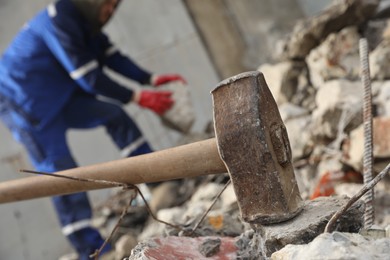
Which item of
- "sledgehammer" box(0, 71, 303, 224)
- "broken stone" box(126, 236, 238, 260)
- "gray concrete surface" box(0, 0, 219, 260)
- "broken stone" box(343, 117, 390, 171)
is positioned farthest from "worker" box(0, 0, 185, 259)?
"sledgehammer" box(0, 71, 303, 224)

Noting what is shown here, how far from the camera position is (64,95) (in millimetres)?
3234

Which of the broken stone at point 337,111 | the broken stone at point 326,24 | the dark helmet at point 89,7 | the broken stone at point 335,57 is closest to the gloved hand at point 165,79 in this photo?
the dark helmet at point 89,7

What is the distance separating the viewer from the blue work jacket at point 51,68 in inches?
121

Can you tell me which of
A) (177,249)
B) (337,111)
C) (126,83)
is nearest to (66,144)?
(126,83)

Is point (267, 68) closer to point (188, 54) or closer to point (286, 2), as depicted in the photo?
point (188, 54)

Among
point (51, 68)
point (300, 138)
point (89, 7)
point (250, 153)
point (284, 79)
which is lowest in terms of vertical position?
point (300, 138)

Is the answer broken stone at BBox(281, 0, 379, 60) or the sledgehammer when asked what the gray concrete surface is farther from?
the sledgehammer

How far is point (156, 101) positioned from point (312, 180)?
4.12ft

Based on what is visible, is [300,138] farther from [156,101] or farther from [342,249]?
[342,249]

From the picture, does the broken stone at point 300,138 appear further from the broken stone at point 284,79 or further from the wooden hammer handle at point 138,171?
the wooden hammer handle at point 138,171

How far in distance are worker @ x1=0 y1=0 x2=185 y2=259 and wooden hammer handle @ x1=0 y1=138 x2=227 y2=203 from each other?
50.2 inches

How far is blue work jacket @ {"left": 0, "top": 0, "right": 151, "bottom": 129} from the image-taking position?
3066mm

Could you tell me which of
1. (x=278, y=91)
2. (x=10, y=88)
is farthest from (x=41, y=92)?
(x=278, y=91)

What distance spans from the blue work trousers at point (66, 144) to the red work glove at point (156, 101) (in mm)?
185
